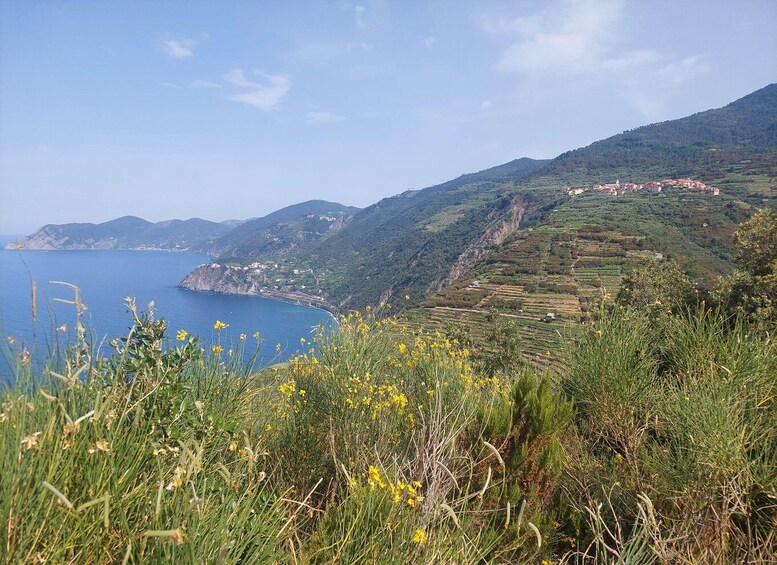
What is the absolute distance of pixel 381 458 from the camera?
326cm

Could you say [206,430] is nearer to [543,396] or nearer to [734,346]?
[543,396]

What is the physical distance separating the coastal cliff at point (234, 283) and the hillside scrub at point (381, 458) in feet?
467

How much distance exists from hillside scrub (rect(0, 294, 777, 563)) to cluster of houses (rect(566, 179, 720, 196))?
114418 mm

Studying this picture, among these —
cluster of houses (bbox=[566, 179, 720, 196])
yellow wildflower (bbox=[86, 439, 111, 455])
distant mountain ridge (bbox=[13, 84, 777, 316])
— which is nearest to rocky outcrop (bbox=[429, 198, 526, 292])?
distant mountain ridge (bbox=[13, 84, 777, 316])

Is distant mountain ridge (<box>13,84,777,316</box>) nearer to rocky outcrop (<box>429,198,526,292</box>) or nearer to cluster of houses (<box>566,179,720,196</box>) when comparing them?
rocky outcrop (<box>429,198,526,292</box>)

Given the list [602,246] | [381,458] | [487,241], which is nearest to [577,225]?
[602,246]

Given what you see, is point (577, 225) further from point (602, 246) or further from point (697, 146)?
point (697, 146)

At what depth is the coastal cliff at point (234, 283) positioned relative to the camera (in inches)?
5984

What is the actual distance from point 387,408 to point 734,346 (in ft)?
10.2

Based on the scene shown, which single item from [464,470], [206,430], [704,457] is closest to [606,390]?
[704,457]

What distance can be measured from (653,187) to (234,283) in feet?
436

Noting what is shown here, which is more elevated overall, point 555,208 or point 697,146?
point 697,146

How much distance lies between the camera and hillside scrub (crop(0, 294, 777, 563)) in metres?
1.42

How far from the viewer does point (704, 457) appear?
9.03 ft
